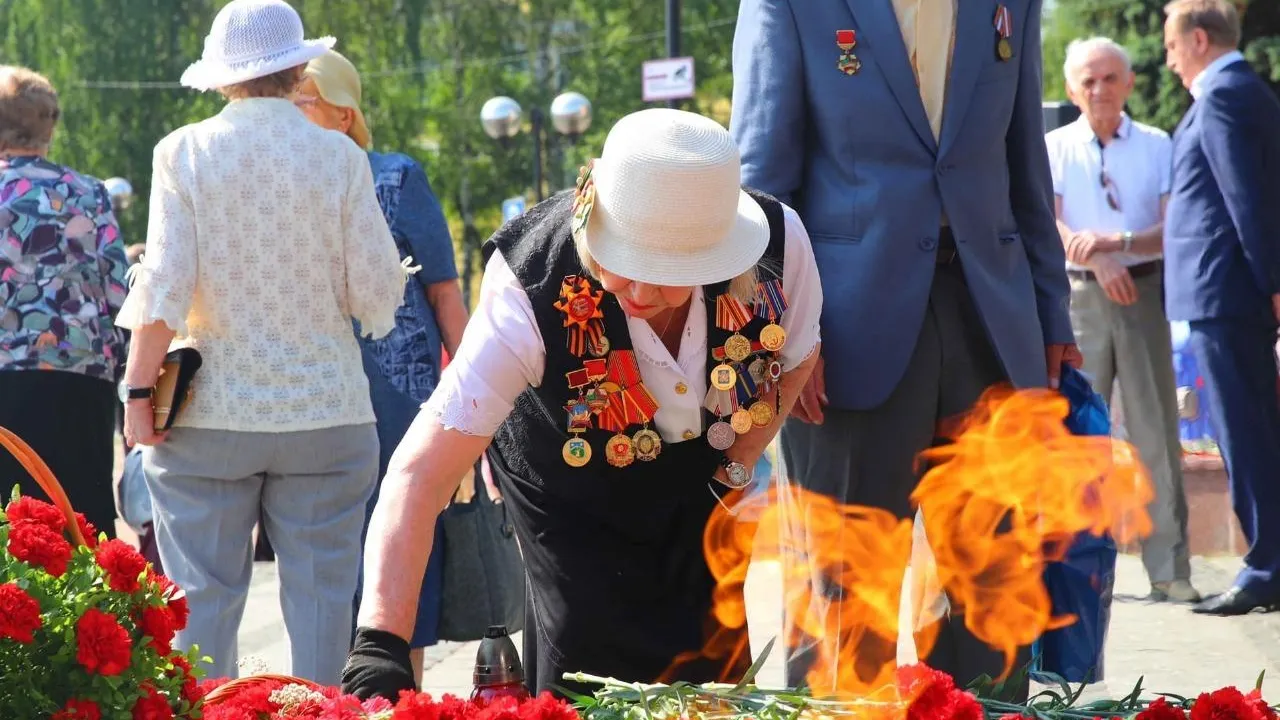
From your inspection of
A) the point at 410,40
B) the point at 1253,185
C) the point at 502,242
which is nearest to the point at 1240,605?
the point at 1253,185

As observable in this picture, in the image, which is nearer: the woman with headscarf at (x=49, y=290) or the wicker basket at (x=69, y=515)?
the wicker basket at (x=69, y=515)

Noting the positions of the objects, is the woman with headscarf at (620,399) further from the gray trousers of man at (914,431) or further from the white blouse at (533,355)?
the gray trousers of man at (914,431)

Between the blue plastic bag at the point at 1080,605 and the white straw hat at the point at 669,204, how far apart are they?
5.26ft

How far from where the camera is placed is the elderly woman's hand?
445cm

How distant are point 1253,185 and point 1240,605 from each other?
5.41 feet

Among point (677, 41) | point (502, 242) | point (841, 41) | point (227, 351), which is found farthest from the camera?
point (677, 41)

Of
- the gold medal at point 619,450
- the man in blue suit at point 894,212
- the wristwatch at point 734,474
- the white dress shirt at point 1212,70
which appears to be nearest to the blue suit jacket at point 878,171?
the man in blue suit at point 894,212

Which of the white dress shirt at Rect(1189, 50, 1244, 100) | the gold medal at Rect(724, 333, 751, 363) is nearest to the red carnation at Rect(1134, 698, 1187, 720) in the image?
the gold medal at Rect(724, 333, 751, 363)

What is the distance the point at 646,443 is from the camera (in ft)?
10.2

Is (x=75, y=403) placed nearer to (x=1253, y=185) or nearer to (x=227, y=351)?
(x=227, y=351)

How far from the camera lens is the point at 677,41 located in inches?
617

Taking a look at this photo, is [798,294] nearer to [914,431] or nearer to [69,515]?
[914,431]

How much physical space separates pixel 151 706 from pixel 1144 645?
467cm

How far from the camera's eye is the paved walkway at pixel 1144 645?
18.5 feet
